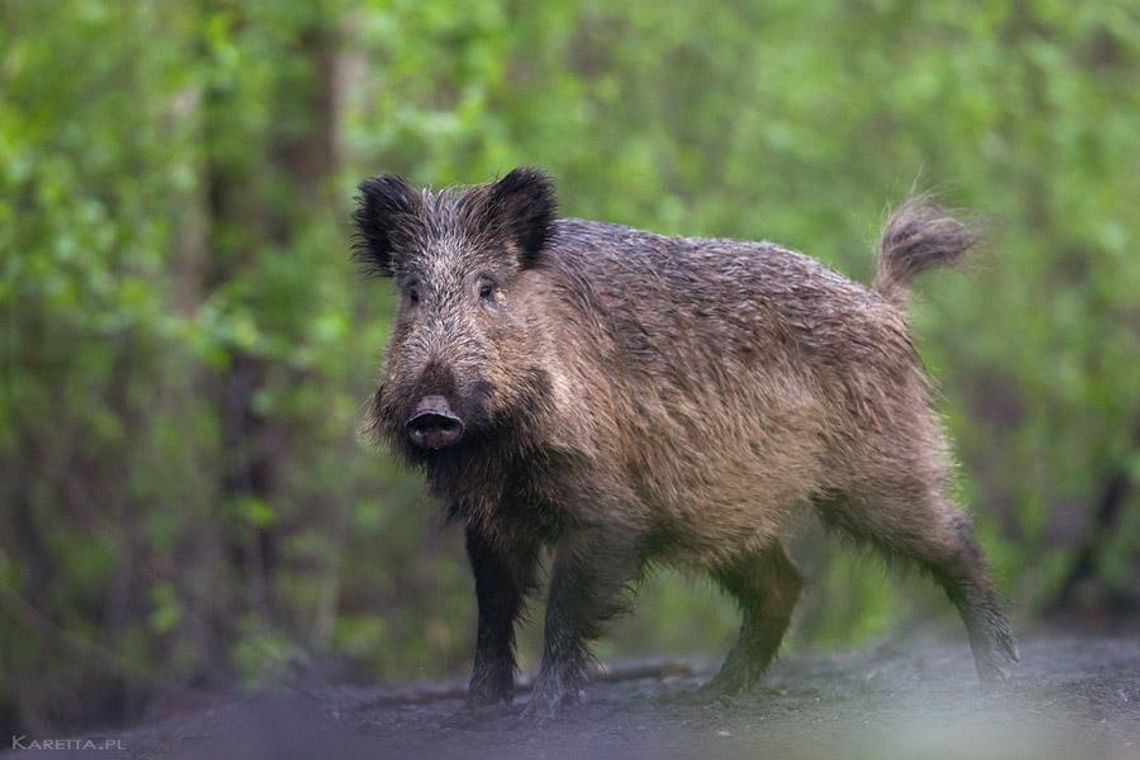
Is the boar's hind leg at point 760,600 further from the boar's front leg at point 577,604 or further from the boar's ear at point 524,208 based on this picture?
the boar's ear at point 524,208

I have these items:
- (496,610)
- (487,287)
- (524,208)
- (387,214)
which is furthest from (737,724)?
(387,214)

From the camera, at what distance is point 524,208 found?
597cm

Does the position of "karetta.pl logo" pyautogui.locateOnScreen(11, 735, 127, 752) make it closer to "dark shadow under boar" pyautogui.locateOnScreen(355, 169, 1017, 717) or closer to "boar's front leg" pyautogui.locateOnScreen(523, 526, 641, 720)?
"dark shadow under boar" pyautogui.locateOnScreen(355, 169, 1017, 717)

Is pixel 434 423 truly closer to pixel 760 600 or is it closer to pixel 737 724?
pixel 737 724

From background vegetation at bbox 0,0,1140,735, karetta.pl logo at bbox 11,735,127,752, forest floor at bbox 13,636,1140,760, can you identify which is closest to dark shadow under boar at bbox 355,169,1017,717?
forest floor at bbox 13,636,1140,760

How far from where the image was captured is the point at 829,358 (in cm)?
668

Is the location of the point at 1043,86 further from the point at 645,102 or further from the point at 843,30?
the point at 645,102

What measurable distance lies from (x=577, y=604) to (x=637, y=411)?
74 centimetres

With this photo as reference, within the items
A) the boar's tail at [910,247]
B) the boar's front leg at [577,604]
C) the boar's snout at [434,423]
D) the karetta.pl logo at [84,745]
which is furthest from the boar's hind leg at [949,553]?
the karetta.pl logo at [84,745]

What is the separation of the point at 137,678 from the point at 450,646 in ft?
8.73

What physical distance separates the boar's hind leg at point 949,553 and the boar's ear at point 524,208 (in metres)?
1.69

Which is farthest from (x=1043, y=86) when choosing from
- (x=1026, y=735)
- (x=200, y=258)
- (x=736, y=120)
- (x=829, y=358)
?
(x=1026, y=735)

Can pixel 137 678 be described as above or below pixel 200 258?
below

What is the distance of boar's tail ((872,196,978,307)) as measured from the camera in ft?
23.8
